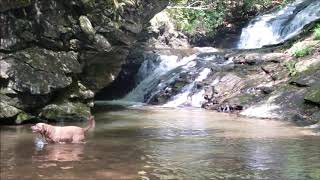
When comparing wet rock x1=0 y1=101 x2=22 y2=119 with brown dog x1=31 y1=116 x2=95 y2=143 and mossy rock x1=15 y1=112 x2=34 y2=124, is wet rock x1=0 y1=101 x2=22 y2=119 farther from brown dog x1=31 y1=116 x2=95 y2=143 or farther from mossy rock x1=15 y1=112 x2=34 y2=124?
brown dog x1=31 y1=116 x2=95 y2=143

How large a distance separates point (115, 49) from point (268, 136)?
6.36 m

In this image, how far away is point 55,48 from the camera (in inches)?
576

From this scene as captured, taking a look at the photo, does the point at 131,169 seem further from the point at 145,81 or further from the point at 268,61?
the point at 145,81

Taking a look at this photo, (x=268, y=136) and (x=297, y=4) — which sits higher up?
(x=297, y=4)

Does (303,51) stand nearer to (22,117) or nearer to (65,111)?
(65,111)

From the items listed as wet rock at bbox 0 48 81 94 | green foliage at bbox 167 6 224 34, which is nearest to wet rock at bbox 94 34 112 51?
wet rock at bbox 0 48 81 94

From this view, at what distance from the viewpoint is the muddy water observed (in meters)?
7.69

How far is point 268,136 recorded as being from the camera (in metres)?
11.8

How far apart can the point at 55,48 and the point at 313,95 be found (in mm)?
8113

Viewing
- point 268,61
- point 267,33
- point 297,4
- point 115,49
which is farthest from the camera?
point 297,4

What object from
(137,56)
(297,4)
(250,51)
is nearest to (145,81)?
(137,56)

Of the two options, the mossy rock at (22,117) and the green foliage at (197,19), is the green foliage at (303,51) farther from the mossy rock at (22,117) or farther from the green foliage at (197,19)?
the green foliage at (197,19)

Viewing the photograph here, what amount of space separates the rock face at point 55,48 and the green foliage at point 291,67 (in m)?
6.05

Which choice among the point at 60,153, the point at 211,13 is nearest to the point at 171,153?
the point at 60,153
